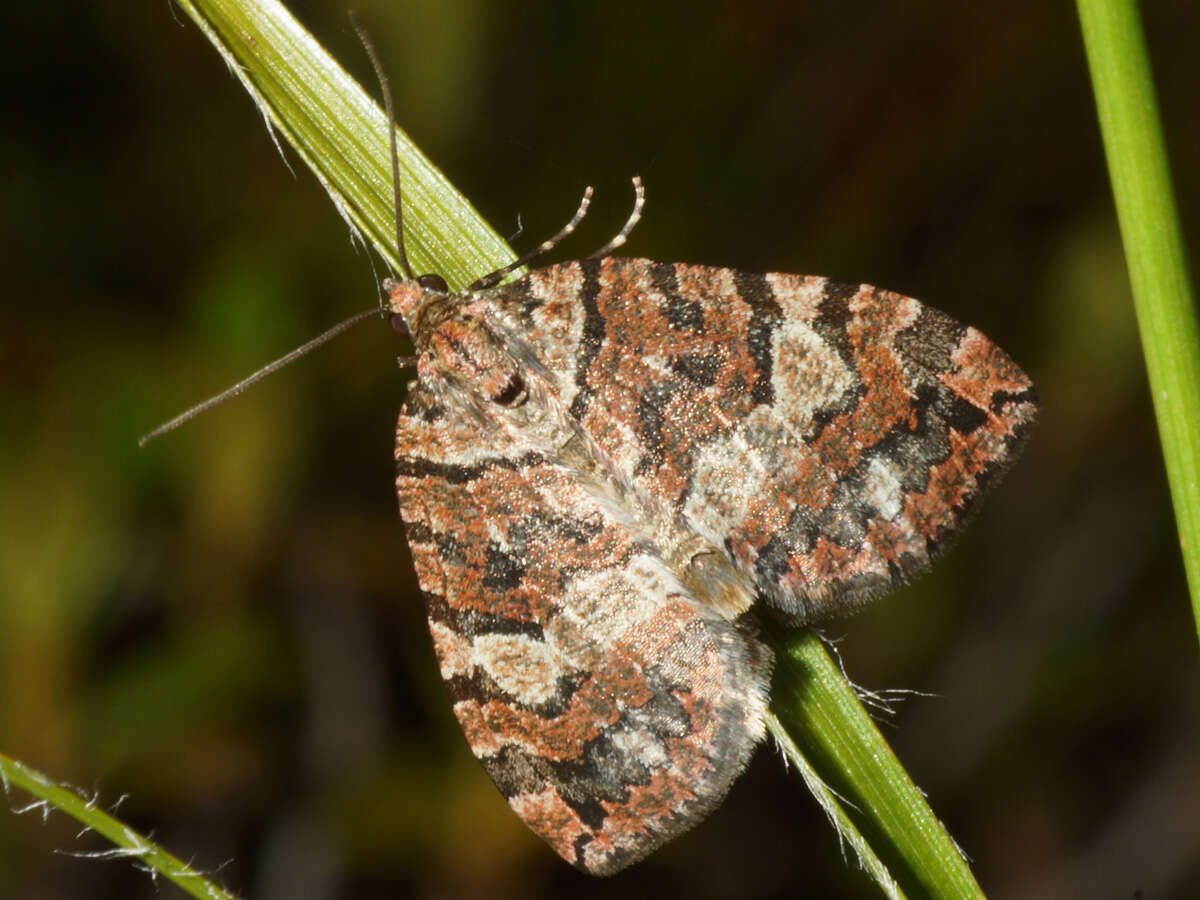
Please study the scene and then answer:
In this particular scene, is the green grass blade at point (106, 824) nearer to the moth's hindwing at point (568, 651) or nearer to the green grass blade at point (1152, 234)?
the moth's hindwing at point (568, 651)

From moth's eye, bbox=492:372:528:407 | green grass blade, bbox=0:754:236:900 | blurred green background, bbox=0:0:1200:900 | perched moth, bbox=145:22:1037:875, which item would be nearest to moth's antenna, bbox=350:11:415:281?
perched moth, bbox=145:22:1037:875

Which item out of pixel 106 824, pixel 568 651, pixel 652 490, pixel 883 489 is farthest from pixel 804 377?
A: pixel 106 824

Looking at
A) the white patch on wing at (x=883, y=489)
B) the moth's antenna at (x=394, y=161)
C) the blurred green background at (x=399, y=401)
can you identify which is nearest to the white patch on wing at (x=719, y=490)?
the white patch on wing at (x=883, y=489)

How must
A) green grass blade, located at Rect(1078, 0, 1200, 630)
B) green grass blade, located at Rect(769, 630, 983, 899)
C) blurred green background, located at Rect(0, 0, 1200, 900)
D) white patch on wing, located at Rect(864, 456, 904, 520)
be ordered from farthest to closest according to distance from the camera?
blurred green background, located at Rect(0, 0, 1200, 900), white patch on wing, located at Rect(864, 456, 904, 520), green grass blade, located at Rect(769, 630, 983, 899), green grass blade, located at Rect(1078, 0, 1200, 630)

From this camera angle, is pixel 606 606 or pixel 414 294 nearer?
pixel 606 606

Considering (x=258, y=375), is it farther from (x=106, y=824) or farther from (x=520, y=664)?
(x=106, y=824)

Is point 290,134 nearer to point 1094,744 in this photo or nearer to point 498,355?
point 498,355

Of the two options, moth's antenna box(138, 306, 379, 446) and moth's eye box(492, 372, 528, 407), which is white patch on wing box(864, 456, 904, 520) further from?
moth's antenna box(138, 306, 379, 446)
